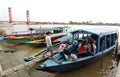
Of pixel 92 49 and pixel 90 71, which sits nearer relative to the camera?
pixel 90 71

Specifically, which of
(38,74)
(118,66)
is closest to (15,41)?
(38,74)

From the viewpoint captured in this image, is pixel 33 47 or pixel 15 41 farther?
pixel 15 41

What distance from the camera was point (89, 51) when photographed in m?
9.48

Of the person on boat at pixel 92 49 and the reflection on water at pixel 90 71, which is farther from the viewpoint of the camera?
the person on boat at pixel 92 49

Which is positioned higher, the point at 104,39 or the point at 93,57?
the point at 104,39

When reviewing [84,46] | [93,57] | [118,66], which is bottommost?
[118,66]

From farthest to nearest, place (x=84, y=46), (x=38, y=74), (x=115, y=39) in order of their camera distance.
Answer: (x=115, y=39), (x=84, y=46), (x=38, y=74)

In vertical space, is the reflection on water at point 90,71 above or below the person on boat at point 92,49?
below

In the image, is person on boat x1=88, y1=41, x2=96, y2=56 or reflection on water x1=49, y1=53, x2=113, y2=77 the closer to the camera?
reflection on water x1=49, y1=53, x2=113, y2=77

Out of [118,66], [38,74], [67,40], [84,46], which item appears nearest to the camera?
[38,74]

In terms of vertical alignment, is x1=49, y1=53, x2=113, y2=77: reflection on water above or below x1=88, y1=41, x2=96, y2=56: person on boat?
below

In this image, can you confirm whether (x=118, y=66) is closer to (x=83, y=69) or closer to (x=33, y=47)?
(x=83, y=69)

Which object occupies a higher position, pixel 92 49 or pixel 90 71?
pixel 92 49

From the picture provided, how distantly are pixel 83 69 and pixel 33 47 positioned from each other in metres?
7.11
